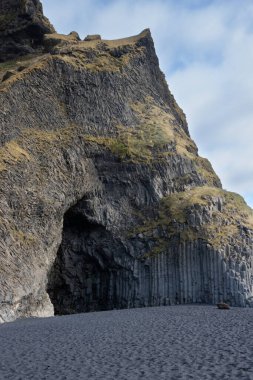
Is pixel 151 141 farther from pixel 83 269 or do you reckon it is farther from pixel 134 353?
pixel 134 353

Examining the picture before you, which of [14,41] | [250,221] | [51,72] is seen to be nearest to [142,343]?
[250,221]

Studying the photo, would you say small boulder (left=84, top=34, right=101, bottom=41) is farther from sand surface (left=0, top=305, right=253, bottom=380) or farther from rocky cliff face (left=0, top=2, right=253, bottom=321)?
sand surface (left=0, top=305, right=253, bottom=380)

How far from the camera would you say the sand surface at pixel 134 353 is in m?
9.96

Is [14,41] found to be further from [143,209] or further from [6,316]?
[6,316]

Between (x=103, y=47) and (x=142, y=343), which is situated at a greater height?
(x=103, y=47)

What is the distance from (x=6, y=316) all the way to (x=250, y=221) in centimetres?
2369

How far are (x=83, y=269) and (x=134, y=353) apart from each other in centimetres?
2927

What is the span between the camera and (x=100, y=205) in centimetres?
4200

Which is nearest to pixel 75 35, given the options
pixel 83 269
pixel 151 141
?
pixel 151 141

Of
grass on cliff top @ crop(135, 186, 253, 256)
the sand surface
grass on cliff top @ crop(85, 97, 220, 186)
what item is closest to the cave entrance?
grass on cliff top @ crop(135, 186, 253, 256)

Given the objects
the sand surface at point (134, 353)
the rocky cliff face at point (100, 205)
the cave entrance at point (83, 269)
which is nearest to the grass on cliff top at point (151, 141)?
the rocky cliff face at point (100, 205)

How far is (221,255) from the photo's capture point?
36.2 m

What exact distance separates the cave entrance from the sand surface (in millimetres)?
21280

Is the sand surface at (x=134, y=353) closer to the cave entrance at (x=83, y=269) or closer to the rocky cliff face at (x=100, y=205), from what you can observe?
the rocky cliff face at (x=100, y=205)
